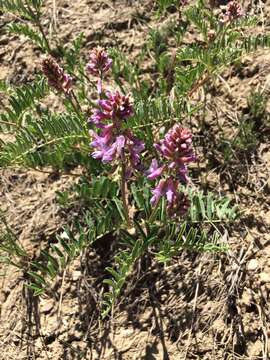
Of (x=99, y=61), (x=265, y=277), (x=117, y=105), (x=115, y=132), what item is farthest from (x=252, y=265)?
(x=99, y=61)

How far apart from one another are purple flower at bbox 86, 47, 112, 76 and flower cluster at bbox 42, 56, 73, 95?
0.20 m

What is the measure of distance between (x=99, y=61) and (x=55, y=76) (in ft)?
1.00

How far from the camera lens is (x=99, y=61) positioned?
2939 mm

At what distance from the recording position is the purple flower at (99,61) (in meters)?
2.92

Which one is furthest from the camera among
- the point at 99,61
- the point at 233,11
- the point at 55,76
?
the point at 233,11

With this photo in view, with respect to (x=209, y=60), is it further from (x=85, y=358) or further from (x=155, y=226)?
(x=85, y=358)

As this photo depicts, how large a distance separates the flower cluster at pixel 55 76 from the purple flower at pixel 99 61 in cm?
20

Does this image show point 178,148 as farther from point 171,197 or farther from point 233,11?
point 233,11

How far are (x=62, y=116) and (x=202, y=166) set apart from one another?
1.14 m

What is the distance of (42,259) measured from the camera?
3283mm

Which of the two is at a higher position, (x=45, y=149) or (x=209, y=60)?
(x=209, y=60)

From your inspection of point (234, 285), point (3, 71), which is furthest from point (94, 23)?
point (234, 285)

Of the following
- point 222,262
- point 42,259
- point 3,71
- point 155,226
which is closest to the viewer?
point 155,226

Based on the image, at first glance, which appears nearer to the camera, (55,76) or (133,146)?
(133,146)
